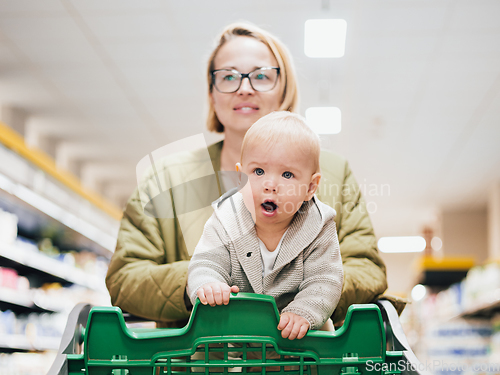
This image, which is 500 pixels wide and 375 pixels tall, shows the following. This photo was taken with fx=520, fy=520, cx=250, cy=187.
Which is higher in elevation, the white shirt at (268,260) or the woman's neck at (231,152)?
the woman's neck at (231,152)

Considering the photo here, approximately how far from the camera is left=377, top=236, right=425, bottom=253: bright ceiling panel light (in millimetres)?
12092

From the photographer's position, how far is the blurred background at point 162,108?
365 centimetres

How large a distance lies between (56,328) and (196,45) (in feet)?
9.33

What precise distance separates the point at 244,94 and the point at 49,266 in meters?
3.95

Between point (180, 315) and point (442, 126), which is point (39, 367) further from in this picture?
point (442, 126)

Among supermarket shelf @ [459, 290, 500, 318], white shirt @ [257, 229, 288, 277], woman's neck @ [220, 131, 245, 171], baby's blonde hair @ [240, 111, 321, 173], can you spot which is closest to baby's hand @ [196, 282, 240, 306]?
white shirt @ [257, 229, 288, 277]

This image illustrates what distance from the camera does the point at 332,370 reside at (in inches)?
30.9

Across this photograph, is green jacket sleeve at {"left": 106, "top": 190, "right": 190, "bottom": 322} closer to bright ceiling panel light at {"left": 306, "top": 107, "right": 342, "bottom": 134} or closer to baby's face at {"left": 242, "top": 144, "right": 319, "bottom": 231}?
baby's face at {"left": 242, "top": 144, "right": 319, "bottom": 231}

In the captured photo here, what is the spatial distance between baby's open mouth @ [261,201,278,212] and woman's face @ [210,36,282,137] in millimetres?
402

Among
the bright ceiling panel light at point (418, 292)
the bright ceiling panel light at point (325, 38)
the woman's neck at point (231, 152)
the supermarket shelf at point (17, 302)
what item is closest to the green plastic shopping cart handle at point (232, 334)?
the woman's neck at point (231, 152)

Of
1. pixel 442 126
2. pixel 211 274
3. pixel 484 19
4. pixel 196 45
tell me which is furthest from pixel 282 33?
pixel 211 274

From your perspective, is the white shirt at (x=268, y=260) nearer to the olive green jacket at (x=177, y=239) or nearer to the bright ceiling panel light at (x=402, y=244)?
the olive green jacket at (x=177, y=239)

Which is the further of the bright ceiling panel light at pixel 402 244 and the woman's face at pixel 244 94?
the bright ceiling panel light at pixel 402 244

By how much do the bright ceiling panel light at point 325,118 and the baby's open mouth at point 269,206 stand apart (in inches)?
164
